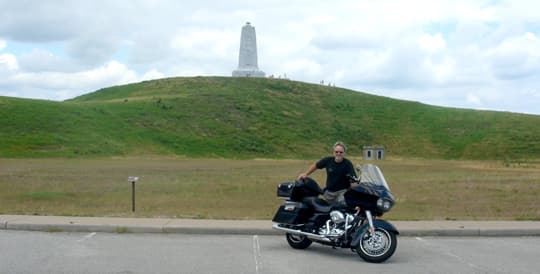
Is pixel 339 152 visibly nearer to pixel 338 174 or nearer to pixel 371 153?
pixel 338 174

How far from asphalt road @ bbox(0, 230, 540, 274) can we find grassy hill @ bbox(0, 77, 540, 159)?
46979 millimetres

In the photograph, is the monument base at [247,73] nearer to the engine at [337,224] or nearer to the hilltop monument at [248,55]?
the hilltop monument at [248,55]

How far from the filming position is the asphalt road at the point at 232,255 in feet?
33.6

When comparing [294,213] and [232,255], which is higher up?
[294,213]

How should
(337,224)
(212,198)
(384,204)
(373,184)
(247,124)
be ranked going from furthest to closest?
(247,124), (212,198), (337,224), (373,184), (384,204)

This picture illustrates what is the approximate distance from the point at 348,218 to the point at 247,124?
7897 cm

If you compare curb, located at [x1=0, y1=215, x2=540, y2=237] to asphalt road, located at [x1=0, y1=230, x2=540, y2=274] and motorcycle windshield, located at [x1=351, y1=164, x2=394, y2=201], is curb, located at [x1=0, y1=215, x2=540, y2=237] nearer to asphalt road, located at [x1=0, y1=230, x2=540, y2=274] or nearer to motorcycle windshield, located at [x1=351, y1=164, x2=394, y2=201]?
asphalt road, located at [x1=0, y1=230, x2=540, y2=274]

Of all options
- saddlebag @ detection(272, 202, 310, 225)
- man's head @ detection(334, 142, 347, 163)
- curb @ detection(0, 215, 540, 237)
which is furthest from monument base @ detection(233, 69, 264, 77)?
saddlebag @ detection(272, 202, 310, 225)

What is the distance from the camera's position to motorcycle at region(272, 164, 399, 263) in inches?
423

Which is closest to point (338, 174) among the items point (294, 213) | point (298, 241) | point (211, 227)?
point (294, 213)

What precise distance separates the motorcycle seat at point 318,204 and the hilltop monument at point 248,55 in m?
90.6

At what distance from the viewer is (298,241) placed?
1195 centimetres

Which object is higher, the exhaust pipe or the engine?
the engine

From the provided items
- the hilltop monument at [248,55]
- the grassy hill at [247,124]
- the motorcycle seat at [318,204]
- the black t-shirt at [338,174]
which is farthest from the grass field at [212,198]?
the hilltop monument at [248,55]
